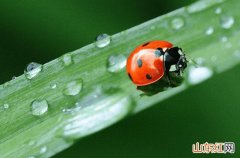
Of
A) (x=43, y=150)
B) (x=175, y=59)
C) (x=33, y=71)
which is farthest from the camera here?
(x=175, y=59)

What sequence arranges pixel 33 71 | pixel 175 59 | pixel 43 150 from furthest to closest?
pixel 175 59 → pixel 33 71 → pixel 43 150


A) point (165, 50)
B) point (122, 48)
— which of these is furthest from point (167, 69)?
point (122, 48)

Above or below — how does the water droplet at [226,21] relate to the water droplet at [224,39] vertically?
above

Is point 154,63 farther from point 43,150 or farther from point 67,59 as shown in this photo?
point 43,150

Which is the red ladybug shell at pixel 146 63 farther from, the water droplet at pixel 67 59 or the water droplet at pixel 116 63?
the water droplet at pixel 67 59

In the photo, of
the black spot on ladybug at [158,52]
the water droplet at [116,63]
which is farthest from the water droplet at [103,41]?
the black spot on ladybug at [158,52]

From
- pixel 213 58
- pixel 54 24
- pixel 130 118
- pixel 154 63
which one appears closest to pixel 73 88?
pixel 154 63

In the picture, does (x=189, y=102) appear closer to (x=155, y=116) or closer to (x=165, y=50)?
(x=155, y=116)
